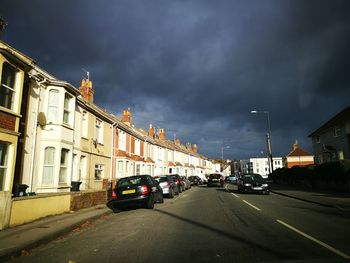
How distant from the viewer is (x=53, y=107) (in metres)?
18.1

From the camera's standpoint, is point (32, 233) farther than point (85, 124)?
No

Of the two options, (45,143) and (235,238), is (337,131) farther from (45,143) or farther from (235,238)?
Answer: (235,238)

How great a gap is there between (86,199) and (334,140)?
34519 millimetres

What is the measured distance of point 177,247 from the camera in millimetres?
7305

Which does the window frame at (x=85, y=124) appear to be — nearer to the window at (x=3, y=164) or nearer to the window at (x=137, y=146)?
the window at (x=3, y=164)

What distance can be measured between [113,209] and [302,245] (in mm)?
10536

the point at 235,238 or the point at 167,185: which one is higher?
the point at 167,185

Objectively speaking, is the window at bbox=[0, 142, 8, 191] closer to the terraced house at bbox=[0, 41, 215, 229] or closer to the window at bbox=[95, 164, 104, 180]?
the terraced house at bbox=[0, 41, 215, 229]

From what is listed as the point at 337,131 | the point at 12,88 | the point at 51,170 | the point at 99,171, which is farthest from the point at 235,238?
the point at 337,131

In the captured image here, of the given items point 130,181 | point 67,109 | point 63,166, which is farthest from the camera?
point 67,109

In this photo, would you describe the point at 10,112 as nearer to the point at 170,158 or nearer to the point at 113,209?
the point at 113,209

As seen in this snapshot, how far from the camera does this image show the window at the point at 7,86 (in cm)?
1318

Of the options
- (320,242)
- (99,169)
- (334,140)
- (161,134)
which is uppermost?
(161,134)

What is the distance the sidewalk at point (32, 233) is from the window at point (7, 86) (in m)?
5.16
